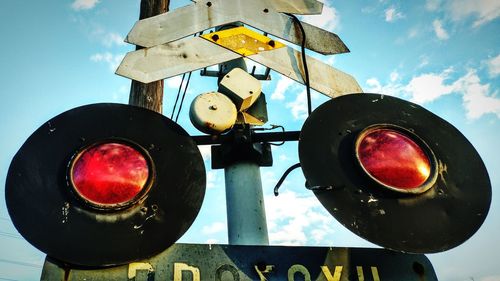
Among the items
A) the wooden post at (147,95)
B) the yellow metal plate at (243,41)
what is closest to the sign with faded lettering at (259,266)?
the yellow metal plate at (243,41)

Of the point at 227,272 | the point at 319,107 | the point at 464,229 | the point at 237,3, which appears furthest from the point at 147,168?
the point at 237,3

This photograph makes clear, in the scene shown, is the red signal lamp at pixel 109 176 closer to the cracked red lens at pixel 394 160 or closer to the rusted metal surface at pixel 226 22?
the cracked red lens at pixel 394 160

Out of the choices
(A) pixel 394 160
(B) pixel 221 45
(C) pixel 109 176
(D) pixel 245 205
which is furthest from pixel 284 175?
(C) pixel 109 176

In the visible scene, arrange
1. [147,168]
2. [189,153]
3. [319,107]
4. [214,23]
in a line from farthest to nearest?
[214,23]
[319,107]
[189,153]
[147,168]

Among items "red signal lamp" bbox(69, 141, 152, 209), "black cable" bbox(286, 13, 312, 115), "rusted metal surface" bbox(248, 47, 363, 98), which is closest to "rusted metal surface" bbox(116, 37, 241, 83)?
"rusted metal surface" bbox(248, 47, 363, 98)

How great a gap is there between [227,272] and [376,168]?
0.64m

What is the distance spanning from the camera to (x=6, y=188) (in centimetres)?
117

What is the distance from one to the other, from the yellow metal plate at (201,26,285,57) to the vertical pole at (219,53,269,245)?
68 cm

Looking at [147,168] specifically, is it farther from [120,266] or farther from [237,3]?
[237,3]

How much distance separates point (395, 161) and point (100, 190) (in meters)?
1.03

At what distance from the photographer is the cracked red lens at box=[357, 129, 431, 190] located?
4.16 feet

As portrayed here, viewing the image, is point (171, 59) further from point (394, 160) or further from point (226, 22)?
point (394, 160)

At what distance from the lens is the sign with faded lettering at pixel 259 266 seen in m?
1.11

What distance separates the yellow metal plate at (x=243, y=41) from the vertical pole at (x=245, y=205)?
2.24ft
